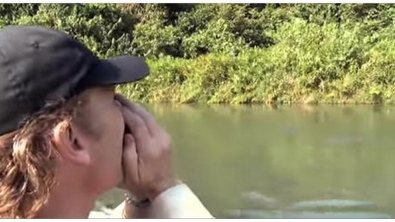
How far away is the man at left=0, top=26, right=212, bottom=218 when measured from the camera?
463 millimetres

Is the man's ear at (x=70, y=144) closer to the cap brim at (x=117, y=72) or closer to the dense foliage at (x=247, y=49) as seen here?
the cap brim at (x=117, y=72)

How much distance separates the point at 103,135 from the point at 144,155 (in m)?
0.05

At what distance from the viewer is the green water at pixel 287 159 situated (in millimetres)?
4172

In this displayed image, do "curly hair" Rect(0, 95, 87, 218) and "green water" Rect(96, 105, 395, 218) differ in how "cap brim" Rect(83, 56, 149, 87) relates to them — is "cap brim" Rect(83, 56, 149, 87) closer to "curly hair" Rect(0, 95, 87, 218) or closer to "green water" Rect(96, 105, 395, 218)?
"curly hair" Rect(0, 95, 87, 218)

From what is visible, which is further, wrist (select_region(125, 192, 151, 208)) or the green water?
the green water

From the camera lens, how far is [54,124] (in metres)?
0.46

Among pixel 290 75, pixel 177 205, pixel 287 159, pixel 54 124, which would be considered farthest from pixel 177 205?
pixel 290 75

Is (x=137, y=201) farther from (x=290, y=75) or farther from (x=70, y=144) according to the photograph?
(x=290, y=75)

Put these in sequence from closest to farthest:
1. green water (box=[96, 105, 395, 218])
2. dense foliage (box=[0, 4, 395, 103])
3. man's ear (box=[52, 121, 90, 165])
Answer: man's ear (box=[52, 121, 90, 165])
green water (box=[96, 105, 395, 218])
dense foliage (box=[0, 4, 395, 103])

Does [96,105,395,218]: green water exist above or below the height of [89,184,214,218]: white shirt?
below

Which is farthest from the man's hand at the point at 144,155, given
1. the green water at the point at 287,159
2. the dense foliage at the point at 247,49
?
the dense foliage at the point at 247,49

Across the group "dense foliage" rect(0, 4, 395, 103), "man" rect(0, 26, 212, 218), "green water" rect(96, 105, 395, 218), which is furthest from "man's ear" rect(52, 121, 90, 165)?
"dense foliage" rect(0, 4, 395, 103)

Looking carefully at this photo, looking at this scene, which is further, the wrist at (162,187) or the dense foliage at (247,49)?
the dense foliage at (247,49)

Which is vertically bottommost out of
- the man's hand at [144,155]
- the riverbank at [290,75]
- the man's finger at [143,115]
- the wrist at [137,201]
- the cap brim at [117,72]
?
the riverbank at [290,75]
